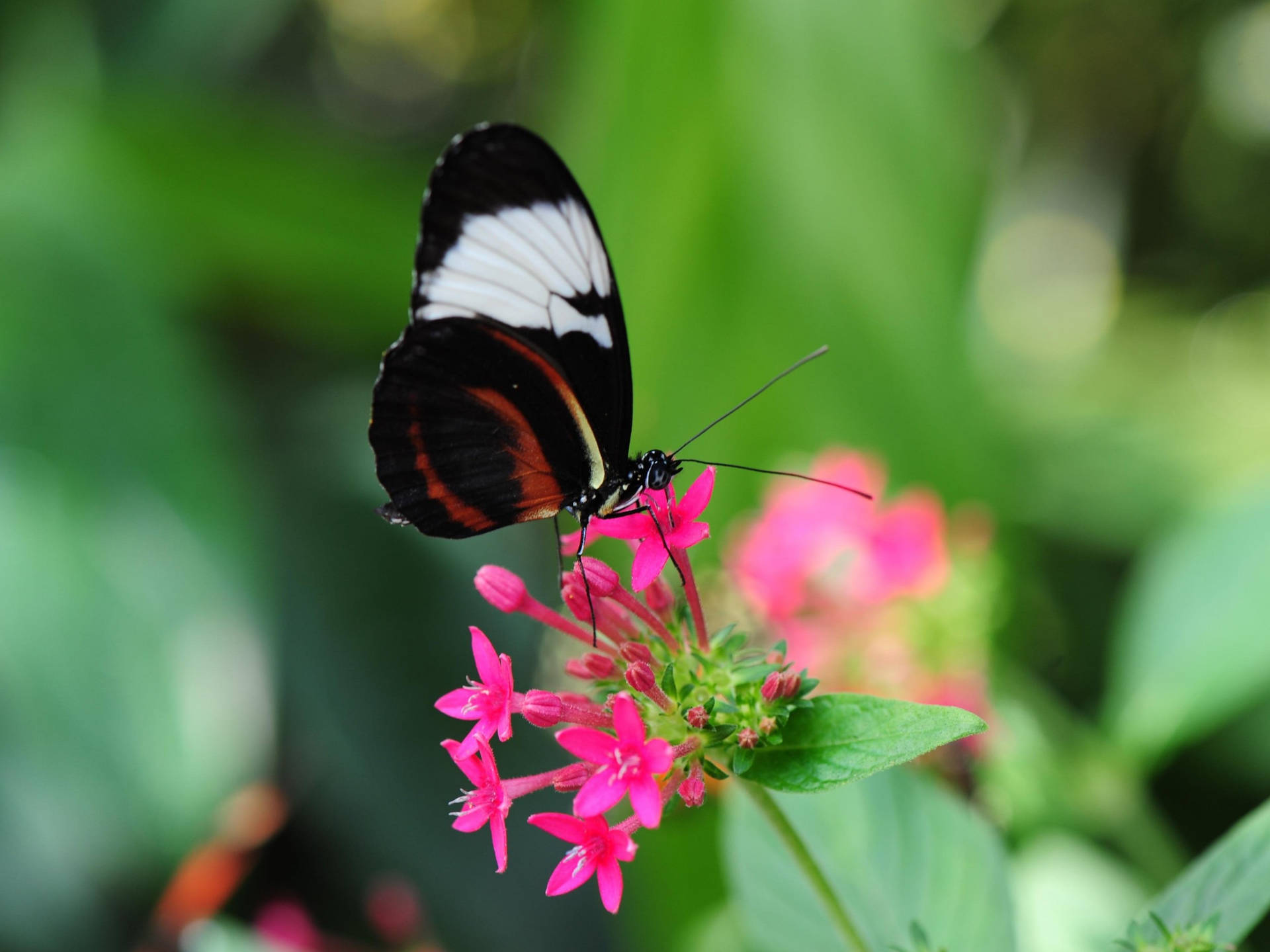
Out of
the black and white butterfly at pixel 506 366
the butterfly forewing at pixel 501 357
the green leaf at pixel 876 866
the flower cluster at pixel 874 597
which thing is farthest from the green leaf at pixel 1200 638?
the butterfly forewing at pixel 501 357

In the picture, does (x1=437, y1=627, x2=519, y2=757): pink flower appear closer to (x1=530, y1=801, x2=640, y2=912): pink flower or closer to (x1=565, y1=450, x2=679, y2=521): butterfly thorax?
(x1=530, y1=801, x2=640, y2=912): pink flower

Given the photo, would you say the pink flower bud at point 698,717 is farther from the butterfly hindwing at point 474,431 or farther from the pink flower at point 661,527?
the butterfly hindwing at point 474,431

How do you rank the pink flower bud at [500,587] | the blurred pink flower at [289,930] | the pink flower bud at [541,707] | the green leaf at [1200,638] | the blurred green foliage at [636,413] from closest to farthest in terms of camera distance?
1. the pink flower bud at [541,707]
2. the pink flower bud at [500,587]
3. the green leaf at [1200,638]
4. the blurred pink flower at [289,930]
5. the blurred green foliage at [636,413]

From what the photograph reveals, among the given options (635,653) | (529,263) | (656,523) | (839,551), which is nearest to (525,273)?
(529,263)

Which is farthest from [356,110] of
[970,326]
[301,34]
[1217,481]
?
[1217,481]

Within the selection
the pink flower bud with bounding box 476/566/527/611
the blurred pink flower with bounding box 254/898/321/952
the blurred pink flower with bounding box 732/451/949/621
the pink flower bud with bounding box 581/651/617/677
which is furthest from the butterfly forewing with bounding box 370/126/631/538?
the blurred pink flower with bounding box 254/898/321/952

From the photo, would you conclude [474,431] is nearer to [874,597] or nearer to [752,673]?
[752,673]
